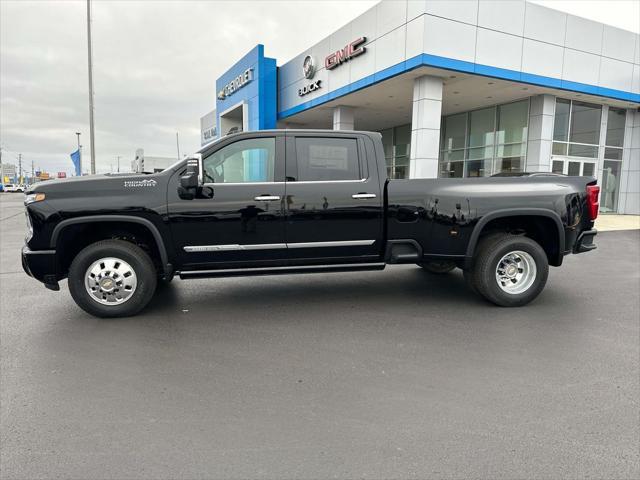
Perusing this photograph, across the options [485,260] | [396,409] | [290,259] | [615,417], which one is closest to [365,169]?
[290,259]

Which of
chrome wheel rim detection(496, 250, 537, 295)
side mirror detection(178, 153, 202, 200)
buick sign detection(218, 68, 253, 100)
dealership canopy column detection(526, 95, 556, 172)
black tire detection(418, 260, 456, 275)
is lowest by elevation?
black tire detection(418, 260, 456, 275)

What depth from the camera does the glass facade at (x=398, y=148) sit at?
27.5 meters

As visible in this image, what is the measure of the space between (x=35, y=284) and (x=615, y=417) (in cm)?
738

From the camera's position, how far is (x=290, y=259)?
17.0 feet

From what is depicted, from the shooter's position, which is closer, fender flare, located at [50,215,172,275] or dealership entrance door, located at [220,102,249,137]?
fender flare, located at [50,215,172,275]

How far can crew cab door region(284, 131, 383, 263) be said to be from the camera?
16.8ft

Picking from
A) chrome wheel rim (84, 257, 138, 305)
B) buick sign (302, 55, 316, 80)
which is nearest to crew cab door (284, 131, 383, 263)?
chrome wheel rim (84, 257, 138, 305)

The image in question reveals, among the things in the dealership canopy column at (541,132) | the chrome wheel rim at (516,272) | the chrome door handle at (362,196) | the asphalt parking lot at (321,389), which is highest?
the dealership canopy column at (541,132)

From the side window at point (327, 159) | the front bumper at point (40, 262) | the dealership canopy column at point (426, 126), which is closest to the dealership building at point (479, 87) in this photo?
the dealership canopy column at point (426, 126)

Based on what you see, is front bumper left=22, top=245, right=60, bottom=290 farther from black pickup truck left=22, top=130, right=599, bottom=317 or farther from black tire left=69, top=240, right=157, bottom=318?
black tire left=69, top=240, right=157, bottom=318

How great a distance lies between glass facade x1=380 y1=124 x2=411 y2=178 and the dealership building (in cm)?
188

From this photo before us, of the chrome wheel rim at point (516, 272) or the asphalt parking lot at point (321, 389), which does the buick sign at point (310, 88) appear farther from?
the chrome wheel rim at point (516, 272)

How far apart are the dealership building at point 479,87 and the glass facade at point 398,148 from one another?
188 cm

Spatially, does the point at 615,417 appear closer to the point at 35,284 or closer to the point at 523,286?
the point at 523,286
